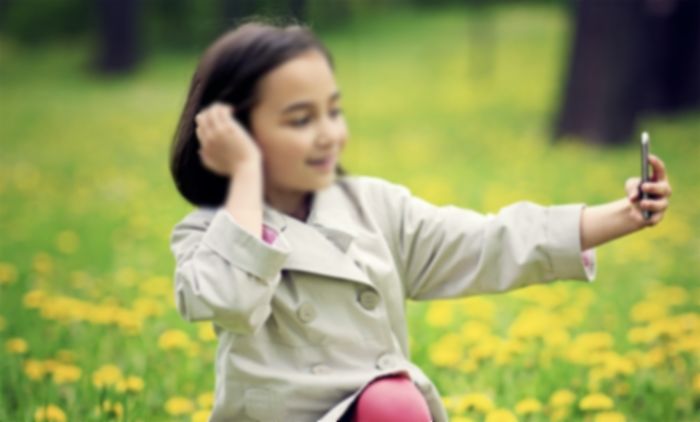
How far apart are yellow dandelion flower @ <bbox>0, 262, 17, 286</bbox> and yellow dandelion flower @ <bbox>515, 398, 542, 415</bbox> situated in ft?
Result: 7.77

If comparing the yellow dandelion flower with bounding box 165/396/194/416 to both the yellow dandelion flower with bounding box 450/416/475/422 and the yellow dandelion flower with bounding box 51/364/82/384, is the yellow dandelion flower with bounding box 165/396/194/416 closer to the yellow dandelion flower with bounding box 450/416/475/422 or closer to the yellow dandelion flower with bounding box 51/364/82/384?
the yellow dandelion flower with bounding box 51/364/82/384

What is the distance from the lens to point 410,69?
15711 mm

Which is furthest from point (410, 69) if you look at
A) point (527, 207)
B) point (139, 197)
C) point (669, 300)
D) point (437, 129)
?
point (527, 207)

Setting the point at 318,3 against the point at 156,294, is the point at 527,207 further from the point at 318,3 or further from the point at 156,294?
the point at 318,3

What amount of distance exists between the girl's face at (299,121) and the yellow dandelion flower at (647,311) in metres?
1.82

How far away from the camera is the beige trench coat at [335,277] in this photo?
179 centimetres

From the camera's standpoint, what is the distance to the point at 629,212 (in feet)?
6.34

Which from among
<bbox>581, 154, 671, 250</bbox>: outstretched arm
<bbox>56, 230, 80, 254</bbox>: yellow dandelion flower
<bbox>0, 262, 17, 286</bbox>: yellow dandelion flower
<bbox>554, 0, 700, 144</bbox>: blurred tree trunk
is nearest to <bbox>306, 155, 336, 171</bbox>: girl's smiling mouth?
<bbox>581, 154, 671, 250</bbox>: outstretched arm

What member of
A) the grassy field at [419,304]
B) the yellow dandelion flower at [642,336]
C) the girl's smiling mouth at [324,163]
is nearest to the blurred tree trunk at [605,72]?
the grassy field at [419,304]

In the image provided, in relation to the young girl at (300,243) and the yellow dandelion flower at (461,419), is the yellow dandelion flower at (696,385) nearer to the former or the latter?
the yellow dandelion flower at (461,419)

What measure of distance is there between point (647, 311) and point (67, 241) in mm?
3169

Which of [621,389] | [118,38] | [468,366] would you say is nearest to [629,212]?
[621,389]

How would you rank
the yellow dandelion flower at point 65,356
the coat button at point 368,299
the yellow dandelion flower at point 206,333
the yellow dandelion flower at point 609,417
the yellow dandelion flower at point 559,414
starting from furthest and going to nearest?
the yellow dandelion flower at point 206,333 < the yellow dandelion flower at point 65,356 < the yellow dandelion flower at point 559,414 < the yellow dandelion flower at point 609,417 < the coat button at point 368,299

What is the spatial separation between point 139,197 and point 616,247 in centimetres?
352
